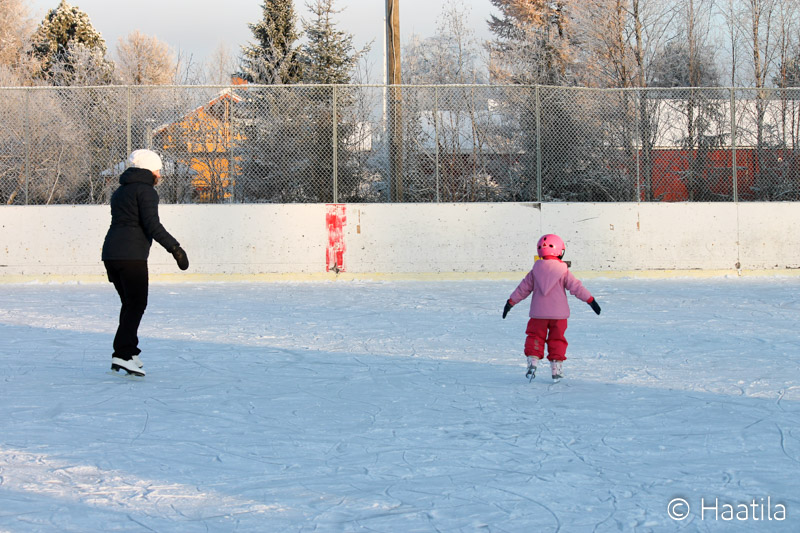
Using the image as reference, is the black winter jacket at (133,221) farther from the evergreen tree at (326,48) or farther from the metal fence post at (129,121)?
the evergreen tree at (326,48)

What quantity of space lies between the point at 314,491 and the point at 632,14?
2067 centimetres

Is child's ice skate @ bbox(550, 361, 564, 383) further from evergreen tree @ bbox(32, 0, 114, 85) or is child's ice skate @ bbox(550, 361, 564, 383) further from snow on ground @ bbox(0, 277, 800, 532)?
evergreen tree @ bbox(32, 0, 114, 85)

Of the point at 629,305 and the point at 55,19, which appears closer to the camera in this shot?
the point at 629,305

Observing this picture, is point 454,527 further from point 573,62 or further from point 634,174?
point 573,62

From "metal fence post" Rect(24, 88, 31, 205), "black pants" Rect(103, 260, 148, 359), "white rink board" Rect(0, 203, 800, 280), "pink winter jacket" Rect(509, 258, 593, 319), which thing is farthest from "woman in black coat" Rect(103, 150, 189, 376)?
"metal fence post" Rect(24, 88, 31, 205)

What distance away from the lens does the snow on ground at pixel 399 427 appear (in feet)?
9.80

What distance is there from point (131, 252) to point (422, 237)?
7137 millimetres

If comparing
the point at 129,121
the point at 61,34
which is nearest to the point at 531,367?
the point at 129,121

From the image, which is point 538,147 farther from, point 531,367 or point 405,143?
point 531,367

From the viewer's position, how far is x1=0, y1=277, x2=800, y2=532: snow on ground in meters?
2.99

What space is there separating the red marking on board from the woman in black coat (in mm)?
6656

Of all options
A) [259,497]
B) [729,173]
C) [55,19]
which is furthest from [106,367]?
[55,19]

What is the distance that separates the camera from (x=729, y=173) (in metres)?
12.9

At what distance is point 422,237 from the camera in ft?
40.2
